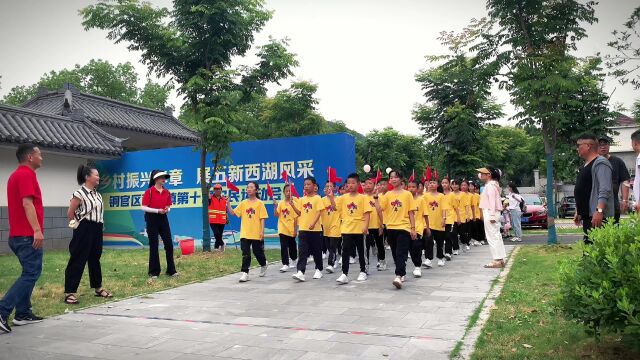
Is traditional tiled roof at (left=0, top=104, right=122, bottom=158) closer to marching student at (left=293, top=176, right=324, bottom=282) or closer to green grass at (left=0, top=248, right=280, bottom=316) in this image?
green grass at (left=0, top=248, right=280, bottom=316)

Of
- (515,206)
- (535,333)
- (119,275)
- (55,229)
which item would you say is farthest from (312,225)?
(55,229)

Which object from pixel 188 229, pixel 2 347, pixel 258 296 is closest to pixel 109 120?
pixel 188 229

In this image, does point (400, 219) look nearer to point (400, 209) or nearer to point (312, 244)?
point (400, 209)

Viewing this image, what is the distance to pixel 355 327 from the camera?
4867mm

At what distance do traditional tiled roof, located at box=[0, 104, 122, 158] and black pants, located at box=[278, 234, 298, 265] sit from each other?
7.61m

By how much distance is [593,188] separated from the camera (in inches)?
219

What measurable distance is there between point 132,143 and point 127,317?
1532 centimetres

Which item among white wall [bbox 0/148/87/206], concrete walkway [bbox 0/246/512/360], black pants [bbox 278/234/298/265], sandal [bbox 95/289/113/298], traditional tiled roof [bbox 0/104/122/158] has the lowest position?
concrete walkway [bbox 0/246/512/360]

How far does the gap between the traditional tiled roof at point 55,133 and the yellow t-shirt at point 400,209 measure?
32.4 feet

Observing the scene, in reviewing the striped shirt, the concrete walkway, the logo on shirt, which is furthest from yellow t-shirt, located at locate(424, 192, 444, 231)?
the striped shirt

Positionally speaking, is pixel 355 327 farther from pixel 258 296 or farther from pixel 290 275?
pixel 290 275

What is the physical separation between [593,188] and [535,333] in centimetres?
216

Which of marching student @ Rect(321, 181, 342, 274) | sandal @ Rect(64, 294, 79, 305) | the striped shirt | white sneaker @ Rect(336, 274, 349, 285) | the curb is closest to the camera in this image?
the curb

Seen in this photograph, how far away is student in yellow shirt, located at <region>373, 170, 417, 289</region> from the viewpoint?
707 cm
